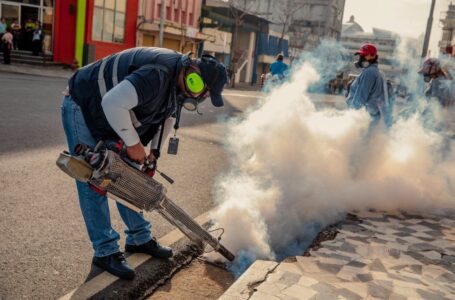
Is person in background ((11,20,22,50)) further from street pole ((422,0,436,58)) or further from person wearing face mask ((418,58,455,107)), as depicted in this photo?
person wearing face mask ((418,58,455,107))

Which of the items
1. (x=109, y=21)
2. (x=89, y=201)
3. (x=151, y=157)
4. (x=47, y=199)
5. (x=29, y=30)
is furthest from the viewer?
(x=109, y=21)

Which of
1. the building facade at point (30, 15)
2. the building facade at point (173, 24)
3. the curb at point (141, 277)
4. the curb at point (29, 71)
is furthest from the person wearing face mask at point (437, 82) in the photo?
the building facade at point (173, 24)

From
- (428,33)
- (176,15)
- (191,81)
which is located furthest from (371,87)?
(176,15)

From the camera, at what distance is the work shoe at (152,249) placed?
137 inches

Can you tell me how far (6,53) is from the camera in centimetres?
2023

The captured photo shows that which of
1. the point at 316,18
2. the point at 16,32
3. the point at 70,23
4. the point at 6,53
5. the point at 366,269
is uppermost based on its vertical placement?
the point at 316,18

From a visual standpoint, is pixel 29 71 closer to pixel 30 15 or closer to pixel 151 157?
pixel 30 15

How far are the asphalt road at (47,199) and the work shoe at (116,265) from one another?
0.39 feet

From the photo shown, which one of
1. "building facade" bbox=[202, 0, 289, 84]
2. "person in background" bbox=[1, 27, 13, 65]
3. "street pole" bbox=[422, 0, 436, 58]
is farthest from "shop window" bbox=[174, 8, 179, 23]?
"street pole" bbox=[422, 0, 436, 58]

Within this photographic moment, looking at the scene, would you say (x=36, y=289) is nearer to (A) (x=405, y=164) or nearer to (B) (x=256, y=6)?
(A) (x=405, y=164)

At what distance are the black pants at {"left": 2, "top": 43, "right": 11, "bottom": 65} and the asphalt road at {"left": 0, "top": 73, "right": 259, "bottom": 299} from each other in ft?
39.6

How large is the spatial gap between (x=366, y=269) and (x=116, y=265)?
1770 mm

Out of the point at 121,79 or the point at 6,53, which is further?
the point at 6,53

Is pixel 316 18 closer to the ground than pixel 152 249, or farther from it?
farther from it
